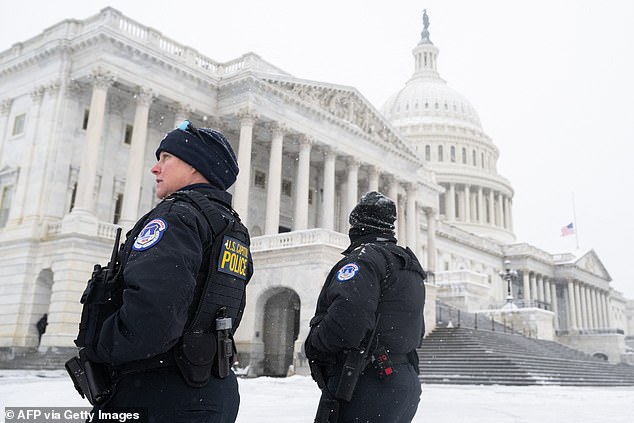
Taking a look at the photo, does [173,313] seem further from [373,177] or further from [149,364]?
[373,177]

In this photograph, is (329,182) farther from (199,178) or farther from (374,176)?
(199,178)

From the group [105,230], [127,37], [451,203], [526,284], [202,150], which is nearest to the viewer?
[202,150]

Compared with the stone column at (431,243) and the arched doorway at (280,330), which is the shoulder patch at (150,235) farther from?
the stone column at (431,243)

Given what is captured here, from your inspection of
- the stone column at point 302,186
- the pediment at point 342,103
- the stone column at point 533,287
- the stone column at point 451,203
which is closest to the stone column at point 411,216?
the pediment at point 342,103

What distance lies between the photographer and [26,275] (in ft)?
92.1

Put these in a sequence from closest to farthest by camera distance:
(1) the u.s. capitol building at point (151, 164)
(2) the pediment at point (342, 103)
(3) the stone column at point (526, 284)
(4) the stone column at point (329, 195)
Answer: (1) the u.s. capitol building at point (151, 164) → (2) the pediment at point (342, 103) → (4) the stone column at point (329, 195) → (3) the stone column at point (526, 284)

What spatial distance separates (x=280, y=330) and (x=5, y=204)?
1595 cm

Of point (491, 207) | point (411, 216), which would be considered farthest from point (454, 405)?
point (491, 207)

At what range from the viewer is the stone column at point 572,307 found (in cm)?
8231

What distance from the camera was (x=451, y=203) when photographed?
95938mm

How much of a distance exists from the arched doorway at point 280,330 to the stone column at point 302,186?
722 centimetres

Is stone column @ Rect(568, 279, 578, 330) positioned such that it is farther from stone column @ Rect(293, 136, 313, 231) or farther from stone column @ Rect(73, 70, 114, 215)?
stone column @ Rect(73, 70, 114, 215)

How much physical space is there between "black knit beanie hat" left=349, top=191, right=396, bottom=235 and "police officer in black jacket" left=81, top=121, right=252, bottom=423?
67.8 inches

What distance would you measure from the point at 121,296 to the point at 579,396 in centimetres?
1619
